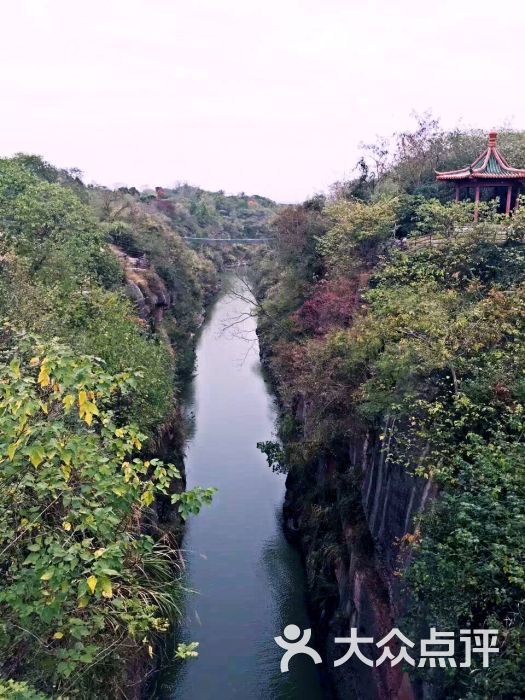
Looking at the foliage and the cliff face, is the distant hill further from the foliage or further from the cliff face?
the foliage

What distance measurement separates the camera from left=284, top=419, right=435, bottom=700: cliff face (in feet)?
32.1

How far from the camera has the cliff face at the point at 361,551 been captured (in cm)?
978

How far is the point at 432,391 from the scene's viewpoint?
9914 millimetres

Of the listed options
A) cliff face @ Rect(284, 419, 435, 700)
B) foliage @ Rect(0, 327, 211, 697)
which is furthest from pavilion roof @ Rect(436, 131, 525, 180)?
foliage @ Rect(0, 327, 211, 697)

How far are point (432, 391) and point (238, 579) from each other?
9.04 m

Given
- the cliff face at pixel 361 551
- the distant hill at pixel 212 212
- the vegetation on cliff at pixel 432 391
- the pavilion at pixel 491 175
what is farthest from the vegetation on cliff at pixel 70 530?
the distant hill at pixel 212 212

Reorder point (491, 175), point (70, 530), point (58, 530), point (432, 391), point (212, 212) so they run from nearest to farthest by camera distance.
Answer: point (58, 530) → point (70, 530) → point (432, 391) → point (491, 175) → point (212, 212)

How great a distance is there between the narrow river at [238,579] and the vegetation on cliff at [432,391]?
1.35 meters

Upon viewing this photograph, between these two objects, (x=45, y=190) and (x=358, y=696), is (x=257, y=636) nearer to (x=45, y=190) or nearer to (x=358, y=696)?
(x=358, y=696)

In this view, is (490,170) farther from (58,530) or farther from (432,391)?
(58,530)

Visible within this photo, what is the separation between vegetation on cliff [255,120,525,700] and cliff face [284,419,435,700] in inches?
4.6

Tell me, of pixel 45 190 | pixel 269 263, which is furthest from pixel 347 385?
pixel 269 263

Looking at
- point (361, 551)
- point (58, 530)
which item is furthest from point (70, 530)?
point (361, 551)

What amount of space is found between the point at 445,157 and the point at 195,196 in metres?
95.3
